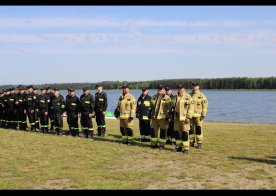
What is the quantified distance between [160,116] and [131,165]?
326 centimetres

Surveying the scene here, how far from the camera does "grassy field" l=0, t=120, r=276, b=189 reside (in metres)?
7.67

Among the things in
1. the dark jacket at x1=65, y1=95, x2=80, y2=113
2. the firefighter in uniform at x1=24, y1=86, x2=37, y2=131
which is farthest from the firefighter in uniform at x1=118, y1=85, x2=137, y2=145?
the firefighter in uniform at x1=24, y1=86, x2=37, y2=131

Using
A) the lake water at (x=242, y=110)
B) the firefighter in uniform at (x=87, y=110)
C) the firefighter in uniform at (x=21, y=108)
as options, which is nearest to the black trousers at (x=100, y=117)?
the firefighter in uniform at (x=87, y=110)

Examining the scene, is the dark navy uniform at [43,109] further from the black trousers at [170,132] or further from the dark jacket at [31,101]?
the black trousers at [170,132]

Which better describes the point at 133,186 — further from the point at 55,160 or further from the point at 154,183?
the point at 55,160

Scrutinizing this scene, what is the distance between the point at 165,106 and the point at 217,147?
2.46m

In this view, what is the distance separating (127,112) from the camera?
13633 millimetres

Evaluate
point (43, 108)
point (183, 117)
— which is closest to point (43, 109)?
point (43, 108)

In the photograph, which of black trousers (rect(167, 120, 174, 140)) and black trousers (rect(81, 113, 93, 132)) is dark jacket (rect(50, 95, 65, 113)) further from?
black trousers (rect(167, 120, 174, 140))

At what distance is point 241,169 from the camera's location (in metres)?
9.09

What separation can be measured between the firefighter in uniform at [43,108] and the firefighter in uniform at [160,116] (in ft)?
22.3

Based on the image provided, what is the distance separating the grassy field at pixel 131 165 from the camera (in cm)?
767

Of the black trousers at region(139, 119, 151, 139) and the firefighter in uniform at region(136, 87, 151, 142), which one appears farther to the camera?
the black trousers at region(139, 119, 151, 139)
